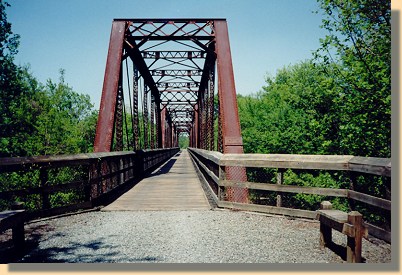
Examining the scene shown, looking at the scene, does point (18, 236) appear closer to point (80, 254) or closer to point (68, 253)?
point (68, 253)

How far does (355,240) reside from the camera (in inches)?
118

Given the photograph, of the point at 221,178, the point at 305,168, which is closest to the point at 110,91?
the point at 221,178

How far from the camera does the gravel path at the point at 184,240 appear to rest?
3.43m

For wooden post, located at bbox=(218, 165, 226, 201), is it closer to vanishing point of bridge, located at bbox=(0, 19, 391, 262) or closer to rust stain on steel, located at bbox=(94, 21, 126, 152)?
vanishing point of bridge, located at bbox=(0, 19, 391, 262)

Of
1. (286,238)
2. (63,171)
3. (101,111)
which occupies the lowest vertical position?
(63,171)

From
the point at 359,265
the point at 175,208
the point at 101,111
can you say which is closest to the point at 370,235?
the point at 359,265

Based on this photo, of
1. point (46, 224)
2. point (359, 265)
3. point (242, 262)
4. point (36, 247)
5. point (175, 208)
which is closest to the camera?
point (359, 265)

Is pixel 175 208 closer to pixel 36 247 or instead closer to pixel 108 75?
pixel 36 247

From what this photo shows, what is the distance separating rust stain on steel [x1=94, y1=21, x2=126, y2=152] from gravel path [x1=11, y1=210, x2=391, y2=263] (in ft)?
9.87

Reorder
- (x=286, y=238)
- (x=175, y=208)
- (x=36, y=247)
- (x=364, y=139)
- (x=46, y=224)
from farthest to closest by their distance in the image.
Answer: (x=364, y=139), (x=175, y=208), (x=46, y=224), (x=286, y=238), (x=36, y=247)

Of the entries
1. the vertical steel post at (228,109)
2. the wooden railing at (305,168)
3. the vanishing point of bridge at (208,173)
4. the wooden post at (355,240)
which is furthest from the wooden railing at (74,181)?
the wooden post at (355,240)

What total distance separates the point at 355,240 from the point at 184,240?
2.08m

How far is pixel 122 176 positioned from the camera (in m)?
9.46

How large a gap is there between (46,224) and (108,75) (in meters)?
5.77
